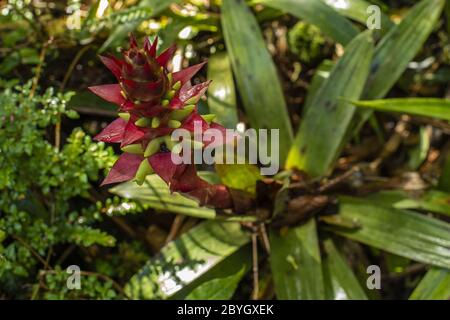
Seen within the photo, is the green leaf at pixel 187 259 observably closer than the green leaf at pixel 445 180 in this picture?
Yes

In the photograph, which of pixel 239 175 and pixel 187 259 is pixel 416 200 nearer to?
pixel 239 175

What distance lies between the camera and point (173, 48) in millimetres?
1152

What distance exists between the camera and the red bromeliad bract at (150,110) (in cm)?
104

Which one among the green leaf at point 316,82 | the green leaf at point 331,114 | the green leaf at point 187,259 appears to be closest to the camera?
the green leaf at point 187,259

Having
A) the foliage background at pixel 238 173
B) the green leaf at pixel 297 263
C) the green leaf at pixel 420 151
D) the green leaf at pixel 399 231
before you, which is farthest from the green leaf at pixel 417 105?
the green leaf at pixel 420 151

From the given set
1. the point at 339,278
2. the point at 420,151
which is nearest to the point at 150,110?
the point at 339,278

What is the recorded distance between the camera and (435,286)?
1.65 metres

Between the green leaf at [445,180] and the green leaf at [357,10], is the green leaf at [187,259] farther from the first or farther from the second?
the green leaf at [357,10]

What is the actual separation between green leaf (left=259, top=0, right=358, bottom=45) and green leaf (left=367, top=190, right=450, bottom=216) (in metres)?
0.53

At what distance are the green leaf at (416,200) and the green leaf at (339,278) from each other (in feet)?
0.71

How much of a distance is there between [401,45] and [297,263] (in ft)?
2.50
